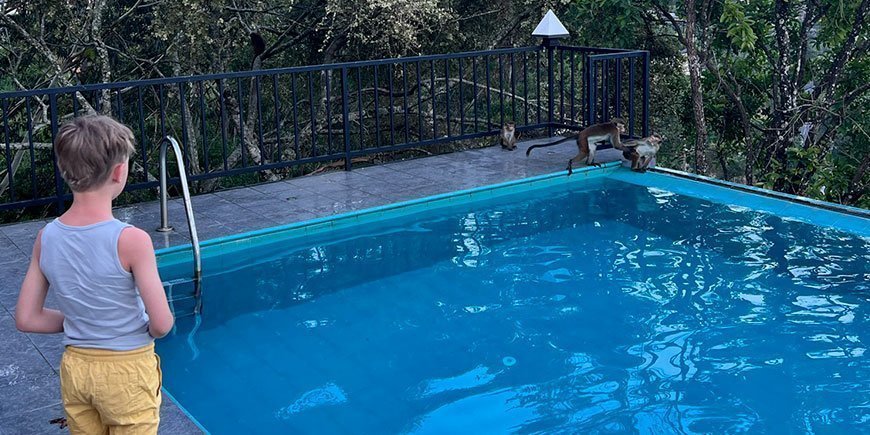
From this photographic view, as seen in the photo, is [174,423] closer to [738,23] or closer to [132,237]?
[132,237]

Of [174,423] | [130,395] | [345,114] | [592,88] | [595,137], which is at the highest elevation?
[592,88]

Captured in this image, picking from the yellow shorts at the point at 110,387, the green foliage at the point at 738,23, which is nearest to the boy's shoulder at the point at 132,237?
the yellow shorts at the point at 110,387

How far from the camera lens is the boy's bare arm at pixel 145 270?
87.5 inches

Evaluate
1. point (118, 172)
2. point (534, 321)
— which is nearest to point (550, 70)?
point (534, 321)

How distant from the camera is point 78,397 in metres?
2.33

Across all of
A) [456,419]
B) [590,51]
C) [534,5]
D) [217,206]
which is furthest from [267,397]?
[534,5]

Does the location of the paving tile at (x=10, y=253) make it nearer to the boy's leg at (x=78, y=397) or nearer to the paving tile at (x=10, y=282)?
the paving tile at (x=10, y=282)

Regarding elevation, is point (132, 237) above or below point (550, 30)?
below

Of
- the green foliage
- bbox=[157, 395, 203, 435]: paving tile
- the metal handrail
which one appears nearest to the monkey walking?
the green foliage

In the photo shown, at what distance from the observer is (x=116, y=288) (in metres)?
2.27

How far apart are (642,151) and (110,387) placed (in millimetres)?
6102

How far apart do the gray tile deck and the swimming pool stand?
1.00ft

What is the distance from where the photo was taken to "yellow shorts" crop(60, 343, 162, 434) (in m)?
2.31

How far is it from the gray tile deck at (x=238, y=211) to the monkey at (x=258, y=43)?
11.8 ft
